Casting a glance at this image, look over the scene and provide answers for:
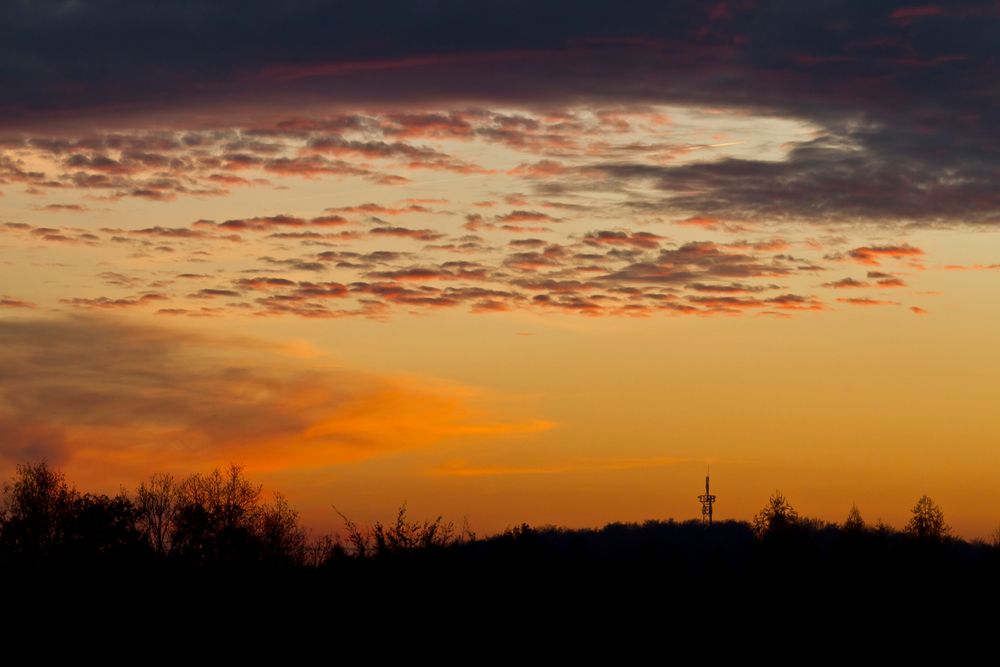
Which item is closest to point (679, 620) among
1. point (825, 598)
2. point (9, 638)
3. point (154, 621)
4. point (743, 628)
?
point (743, 628)

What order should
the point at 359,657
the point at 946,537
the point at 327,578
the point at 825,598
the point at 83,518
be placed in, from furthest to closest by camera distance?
the point at 946,537 < the point at 83,518 < the point at 825,598 < the point at 327,578 < the point at 359,657

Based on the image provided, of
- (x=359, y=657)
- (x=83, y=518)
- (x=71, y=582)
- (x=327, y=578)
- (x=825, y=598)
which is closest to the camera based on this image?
(x=359, y=657)

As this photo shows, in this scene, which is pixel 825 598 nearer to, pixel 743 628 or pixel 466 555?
pixel 743 628

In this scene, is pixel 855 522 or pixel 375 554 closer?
pixel 375 554

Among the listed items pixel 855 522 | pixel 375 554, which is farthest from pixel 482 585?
pixel 855 522

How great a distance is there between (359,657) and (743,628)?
18.3 metres

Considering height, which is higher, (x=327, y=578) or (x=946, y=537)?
(x=946, y=537)

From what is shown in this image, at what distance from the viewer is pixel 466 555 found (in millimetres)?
63750

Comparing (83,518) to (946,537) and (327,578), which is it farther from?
(946,537)

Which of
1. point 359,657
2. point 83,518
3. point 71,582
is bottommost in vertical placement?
point 359,657

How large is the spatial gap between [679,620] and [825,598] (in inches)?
342

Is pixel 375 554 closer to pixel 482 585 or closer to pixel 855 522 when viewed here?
pixel 482 585

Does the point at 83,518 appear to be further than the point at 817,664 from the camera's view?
Yes

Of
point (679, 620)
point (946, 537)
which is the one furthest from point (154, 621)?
point (946, 537)
